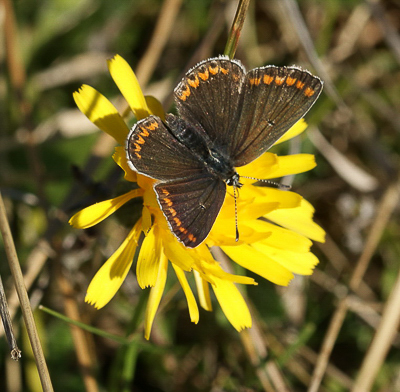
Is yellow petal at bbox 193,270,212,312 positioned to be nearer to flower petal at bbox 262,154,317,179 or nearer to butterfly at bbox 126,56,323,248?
butterfly at bbox 126,56,323,248

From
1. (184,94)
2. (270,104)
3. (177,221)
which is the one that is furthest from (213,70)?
(177,221)

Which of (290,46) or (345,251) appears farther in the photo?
(290,46)

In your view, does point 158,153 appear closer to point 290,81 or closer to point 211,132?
point 211,132

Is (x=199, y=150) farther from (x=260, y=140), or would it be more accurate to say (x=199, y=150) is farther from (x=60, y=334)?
(x=60, y=334)

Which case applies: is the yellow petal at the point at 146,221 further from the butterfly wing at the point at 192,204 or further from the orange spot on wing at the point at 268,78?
the orange spot on wing at the point at 268,78

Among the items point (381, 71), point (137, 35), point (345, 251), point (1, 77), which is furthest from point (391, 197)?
point (1, 77)
